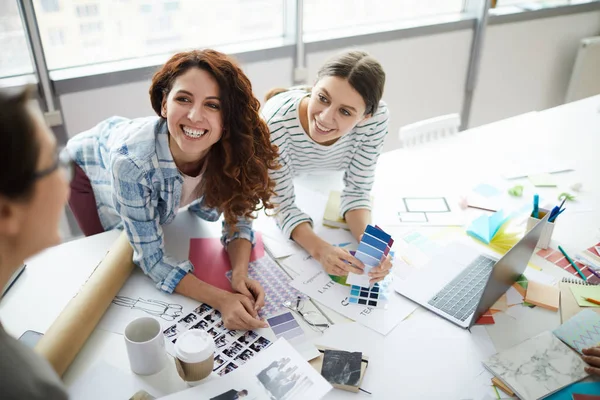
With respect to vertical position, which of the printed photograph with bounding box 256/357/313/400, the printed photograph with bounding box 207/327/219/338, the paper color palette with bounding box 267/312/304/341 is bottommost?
the paper color palette with bounding box 267/312/304/341

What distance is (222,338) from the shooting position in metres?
1.11

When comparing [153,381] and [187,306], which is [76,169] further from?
[153,381]

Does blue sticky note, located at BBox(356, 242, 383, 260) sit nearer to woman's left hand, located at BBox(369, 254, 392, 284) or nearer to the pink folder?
woman's left hand, located at BBox(369, 254, 392, 284)

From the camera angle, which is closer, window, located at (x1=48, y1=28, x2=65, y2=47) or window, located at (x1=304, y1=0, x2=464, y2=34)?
window, located at (x1=48, y1=28, x2=65, y2=47)

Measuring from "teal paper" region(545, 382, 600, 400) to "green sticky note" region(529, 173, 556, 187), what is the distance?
93cm

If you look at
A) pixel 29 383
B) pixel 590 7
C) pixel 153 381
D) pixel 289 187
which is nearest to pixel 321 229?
pixel 289 187

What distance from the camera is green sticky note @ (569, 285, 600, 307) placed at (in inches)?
49.2

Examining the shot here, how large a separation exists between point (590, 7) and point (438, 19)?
1.46 meters

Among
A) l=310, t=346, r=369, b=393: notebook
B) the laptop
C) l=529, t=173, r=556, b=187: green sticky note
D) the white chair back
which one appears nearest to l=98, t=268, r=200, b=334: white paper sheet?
l=310, t=346, r=369, b=393: notebook

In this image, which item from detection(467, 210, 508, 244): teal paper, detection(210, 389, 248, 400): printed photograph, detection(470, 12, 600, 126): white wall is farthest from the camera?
detection(470, 12, 600, 126): white wall

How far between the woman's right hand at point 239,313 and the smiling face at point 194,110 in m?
0.41

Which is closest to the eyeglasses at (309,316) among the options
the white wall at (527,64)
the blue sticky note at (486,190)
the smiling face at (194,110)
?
the smiling face at (194,110)

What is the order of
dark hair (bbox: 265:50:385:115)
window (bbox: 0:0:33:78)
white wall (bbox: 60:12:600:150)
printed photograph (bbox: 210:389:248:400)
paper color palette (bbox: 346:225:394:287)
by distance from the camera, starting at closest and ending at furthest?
printed photograph (bbox: 210:389:248:400) → paper color palette (bbox: 346:225:394:287) → dark hair (bbox: 265:50:385:115) → window (bbox: 0:0:33:78) → white wall (bbox: 60:12:600:150)

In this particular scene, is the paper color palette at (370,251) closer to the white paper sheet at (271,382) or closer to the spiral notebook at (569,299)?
the white paper sheet at (271,382)
